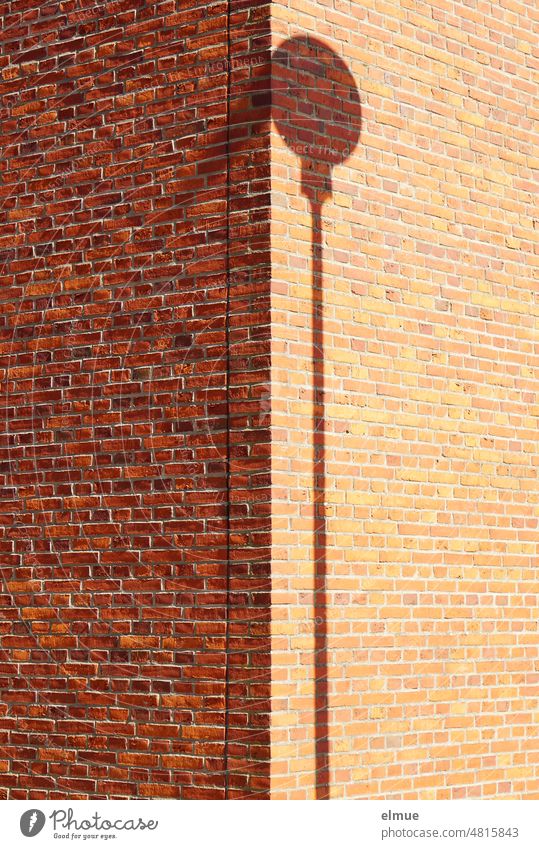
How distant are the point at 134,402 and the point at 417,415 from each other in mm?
1444

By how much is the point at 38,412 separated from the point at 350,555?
5.99 ft

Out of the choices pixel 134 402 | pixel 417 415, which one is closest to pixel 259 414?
pixel 134 402

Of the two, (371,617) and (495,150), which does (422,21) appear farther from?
(371,617)

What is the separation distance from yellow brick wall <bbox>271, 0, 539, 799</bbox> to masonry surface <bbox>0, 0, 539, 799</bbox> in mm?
18

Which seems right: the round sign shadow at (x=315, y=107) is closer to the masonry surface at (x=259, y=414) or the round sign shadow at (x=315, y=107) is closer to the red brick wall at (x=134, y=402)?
the masonry surface at (x=259, y=414)

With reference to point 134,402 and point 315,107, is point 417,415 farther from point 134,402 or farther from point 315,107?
point 315,107

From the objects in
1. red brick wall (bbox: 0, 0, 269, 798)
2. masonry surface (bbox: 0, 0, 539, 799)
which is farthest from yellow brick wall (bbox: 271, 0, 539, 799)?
red brick wall (bbox: 0, 0, 269, 798)

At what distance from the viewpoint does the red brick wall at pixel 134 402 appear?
21.7ft

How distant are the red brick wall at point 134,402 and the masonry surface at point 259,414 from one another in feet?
0.05

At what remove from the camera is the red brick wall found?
661 centimetres

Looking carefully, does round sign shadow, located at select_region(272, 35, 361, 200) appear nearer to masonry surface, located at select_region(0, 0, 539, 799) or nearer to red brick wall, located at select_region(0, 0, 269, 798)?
masonry surface, located at select_region(0, 0, 539, 799)

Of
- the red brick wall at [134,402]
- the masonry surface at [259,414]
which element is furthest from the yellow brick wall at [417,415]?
the red brick wall at [134,402]

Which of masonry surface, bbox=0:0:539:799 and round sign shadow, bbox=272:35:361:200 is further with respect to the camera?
round sign shadow, bbox=272:35:361:200

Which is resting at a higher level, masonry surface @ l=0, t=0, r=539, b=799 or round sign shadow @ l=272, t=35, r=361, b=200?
round sign shadow @ l=272, t=35, r=361, b=200
